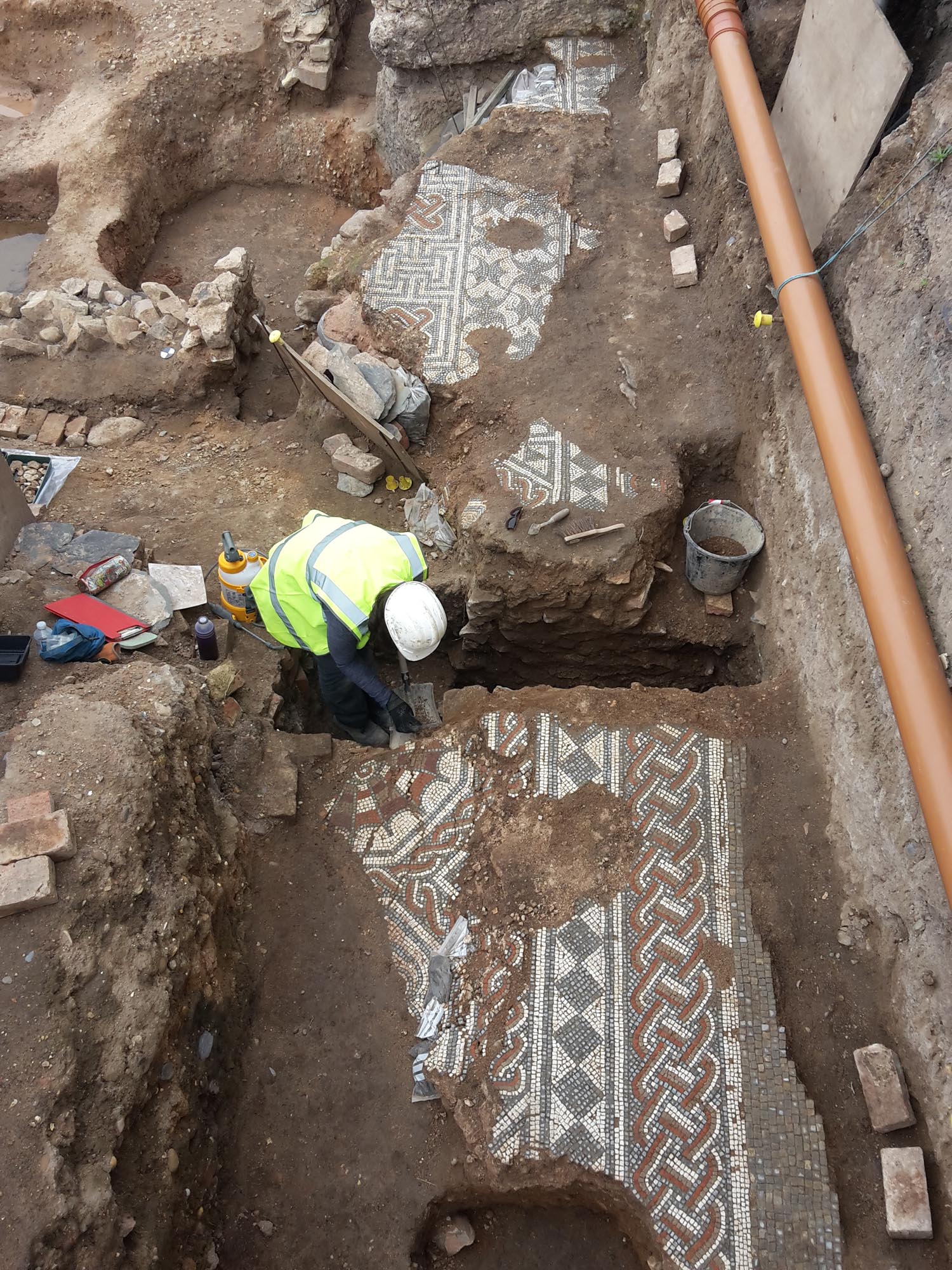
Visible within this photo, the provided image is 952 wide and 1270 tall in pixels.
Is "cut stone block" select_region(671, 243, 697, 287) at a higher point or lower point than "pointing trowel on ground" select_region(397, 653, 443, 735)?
higher

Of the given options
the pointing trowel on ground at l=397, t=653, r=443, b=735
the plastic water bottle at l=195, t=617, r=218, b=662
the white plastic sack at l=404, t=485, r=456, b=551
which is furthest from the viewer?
the white plastic sack at l=404, t=485, r=456, b=551

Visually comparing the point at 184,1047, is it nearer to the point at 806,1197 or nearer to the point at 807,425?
the point at 806,1197

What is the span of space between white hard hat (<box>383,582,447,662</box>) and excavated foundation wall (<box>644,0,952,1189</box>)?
1.90 meters

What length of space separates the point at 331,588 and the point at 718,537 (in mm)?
2480

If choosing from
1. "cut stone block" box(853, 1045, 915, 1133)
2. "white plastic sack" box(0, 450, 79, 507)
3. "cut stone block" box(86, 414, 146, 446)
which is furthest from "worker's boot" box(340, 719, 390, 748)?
"cut stone block" box(86, 414, 146, 446)

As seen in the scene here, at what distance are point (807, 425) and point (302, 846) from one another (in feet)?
11.1

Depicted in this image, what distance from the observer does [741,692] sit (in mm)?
4520

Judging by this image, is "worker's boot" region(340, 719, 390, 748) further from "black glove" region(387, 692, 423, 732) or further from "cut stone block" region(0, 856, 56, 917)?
"cut stone block" region(0, 856, 56, 917)

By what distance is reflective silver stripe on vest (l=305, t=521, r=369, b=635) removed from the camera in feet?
13.7

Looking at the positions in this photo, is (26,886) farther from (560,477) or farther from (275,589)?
(560,477)

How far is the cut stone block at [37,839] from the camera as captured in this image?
10.2ft

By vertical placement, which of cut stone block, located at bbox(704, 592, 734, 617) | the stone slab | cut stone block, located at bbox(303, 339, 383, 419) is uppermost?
the stone slab

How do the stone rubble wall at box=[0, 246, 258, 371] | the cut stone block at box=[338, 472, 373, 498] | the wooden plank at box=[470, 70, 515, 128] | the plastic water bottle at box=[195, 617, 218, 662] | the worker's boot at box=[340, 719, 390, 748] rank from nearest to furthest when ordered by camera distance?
1. the plastic water bottle at box=[195, 617, 218, 662]
2. the worker's boot at box=[340, 719, 390, 748]
3. the cut stone block at box=[338, 472, 373, 498]
4. the stone rubble wall at box=[0, 246, 258, 371]
5. the wooden plank at box=[470, 70, 515, 128]

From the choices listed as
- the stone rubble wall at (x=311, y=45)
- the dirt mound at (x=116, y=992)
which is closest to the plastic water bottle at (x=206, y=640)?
the dirt mound at (x=116, y=992)
